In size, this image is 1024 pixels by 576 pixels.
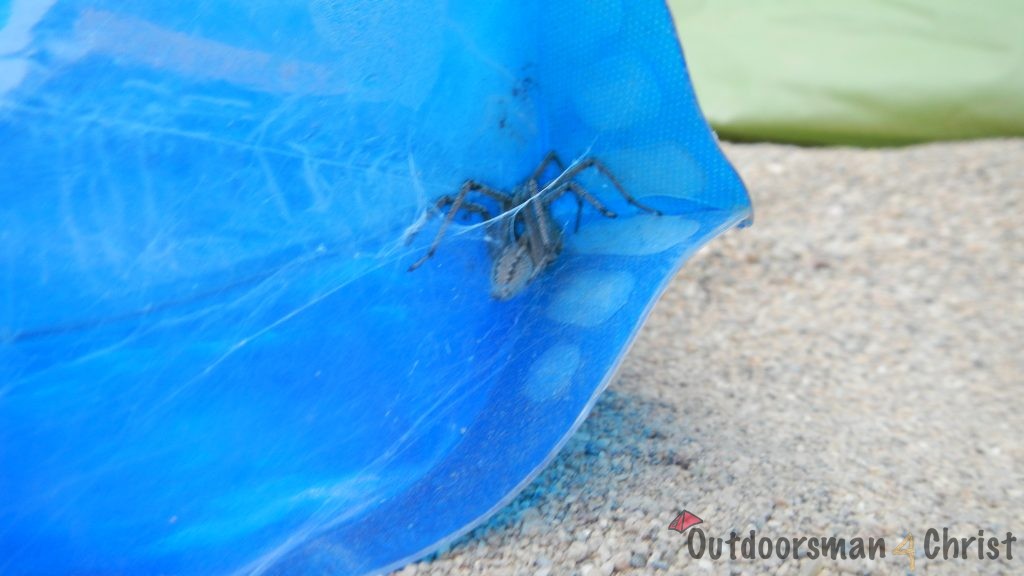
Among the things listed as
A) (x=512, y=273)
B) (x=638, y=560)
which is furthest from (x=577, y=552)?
(x=512, y=273)

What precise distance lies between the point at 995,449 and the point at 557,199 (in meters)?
0.95

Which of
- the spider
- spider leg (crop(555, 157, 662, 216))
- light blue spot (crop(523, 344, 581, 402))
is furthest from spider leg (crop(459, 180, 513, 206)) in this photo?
light blue spot (crop(523, 344, 581, 402))

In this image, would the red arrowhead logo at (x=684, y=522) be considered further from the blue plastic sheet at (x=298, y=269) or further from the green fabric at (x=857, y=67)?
the green fabric at (x=857, y=67)

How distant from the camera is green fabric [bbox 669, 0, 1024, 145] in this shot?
2660 mm

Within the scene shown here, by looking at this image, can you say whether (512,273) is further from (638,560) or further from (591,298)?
(638,560)

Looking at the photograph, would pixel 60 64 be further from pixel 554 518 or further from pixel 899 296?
pixel 899 296

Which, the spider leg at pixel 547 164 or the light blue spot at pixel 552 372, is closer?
the light blue spot at pixel 552 372

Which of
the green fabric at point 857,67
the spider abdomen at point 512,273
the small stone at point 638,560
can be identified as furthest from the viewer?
the green fabric at point 857,67

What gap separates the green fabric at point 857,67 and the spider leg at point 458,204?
1.52m

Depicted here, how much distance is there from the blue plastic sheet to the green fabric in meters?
1.45

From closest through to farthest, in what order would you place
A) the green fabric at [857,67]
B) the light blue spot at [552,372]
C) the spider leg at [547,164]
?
the light blue spot at [552,372]
the spider leg at [547,164]
the green fabric at [857,67]

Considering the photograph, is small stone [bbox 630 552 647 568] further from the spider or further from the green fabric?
the green fabric

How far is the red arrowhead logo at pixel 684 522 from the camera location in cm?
131

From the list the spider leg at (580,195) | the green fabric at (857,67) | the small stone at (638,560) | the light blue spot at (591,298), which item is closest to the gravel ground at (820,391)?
the small stone at (638,560)
